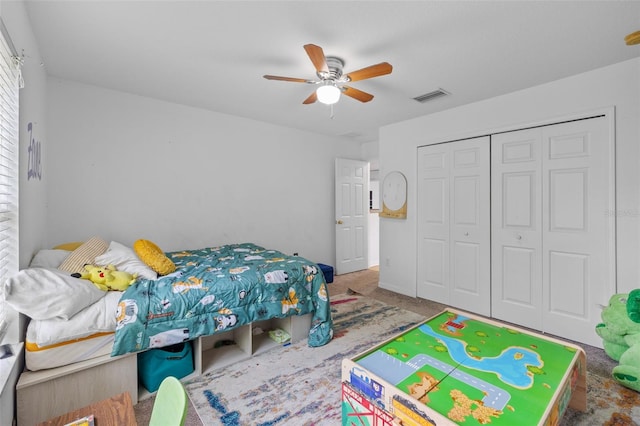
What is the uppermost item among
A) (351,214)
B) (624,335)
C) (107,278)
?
(351,214)

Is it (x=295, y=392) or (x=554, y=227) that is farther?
(x=554, y=227)

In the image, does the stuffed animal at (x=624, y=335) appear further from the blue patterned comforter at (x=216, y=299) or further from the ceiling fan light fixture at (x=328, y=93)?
the ceiling fan light fixture at (x=328, y=93)

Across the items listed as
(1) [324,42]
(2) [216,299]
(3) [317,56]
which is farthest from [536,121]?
(2) [216,299]

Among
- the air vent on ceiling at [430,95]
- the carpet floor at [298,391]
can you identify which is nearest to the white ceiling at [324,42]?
the air vent on ceiling at [430,95]

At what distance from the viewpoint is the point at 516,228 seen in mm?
2947

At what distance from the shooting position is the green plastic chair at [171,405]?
70 centimetres

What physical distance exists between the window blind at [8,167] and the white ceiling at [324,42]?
1.66ft

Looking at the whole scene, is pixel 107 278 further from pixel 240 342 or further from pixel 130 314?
pixel 240 342

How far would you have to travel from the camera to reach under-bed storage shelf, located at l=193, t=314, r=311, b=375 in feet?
7.30

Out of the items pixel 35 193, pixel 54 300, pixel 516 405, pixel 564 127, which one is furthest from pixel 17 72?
pixel 564 127

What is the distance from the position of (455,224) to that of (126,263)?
11.1 feet

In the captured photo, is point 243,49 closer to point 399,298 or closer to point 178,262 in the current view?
point 178,262

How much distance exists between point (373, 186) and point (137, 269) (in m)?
5.67

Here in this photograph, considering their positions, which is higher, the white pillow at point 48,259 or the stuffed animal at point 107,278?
the white pillow at point 48,259
